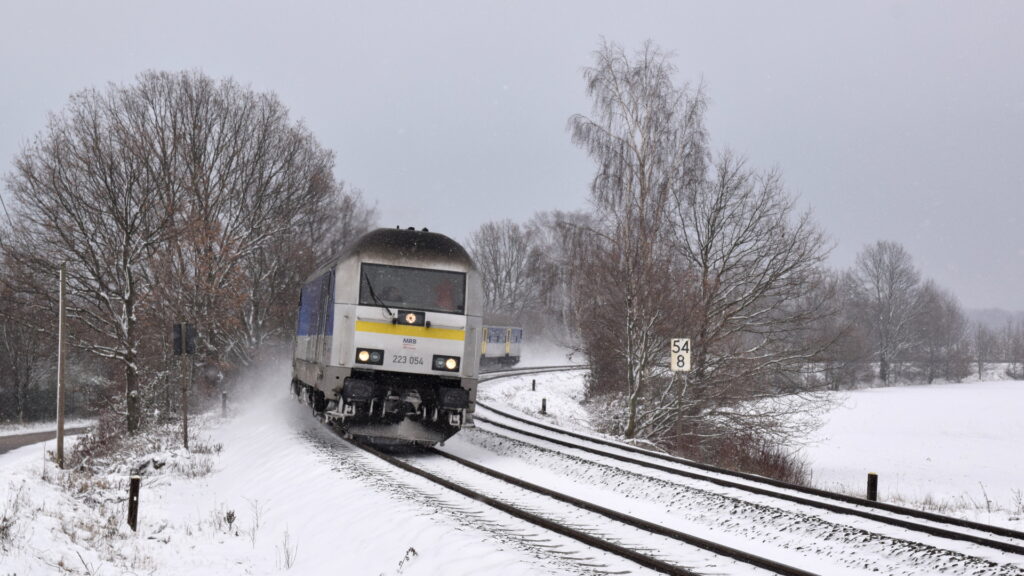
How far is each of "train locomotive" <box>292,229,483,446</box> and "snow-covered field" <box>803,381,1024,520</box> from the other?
6981 mm

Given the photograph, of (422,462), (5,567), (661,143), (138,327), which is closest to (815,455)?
(661,143)

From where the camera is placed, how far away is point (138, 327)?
2308 cm

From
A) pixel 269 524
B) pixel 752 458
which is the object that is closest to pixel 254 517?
pixel 269 524

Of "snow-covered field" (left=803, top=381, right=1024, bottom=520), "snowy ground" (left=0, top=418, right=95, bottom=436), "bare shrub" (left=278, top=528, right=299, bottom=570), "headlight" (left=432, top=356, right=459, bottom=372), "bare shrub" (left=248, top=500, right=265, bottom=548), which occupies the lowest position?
"snowy ground" (left=0, top=418, right=95, bottom=436)

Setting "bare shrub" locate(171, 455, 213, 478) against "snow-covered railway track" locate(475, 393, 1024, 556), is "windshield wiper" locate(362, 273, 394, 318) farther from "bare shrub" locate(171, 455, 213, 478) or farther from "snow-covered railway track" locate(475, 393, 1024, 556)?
"bare shrub" locate(171, 455, 213, 478)

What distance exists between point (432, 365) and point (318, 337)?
2.90 m

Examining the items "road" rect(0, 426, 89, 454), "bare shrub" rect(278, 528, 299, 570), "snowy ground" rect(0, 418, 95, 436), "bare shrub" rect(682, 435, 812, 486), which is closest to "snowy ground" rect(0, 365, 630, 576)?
"bare shrub" rect(278, 528, 299, 570)

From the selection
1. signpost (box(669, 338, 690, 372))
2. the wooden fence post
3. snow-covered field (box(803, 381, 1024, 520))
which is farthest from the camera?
signpost (box(669, 338, 690, 372))

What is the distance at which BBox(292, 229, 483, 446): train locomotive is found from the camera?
40.7ft

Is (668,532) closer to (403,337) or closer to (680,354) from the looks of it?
(403,337)

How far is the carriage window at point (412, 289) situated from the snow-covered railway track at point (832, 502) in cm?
358

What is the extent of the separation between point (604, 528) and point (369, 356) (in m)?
5.39

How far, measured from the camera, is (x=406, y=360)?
12469 millimetres

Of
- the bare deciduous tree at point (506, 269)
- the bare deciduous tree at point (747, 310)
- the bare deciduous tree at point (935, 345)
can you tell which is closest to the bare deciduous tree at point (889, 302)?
the bare deciduous tree at point (935, 345)
